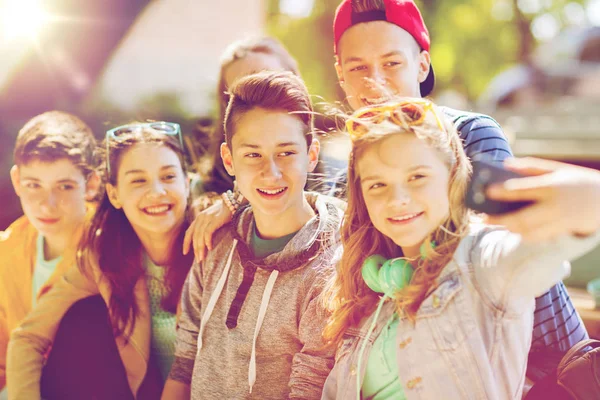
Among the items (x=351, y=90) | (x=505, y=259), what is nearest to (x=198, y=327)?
(x=351, y=90)

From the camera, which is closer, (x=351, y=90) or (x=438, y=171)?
(x=438, y=171)

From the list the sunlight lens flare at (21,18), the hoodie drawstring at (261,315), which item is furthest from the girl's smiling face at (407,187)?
the sunlight lens flare at (21,18)

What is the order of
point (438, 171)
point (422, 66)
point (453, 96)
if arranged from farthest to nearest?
1. point (453, 96)
2. point (422, 66)
3. point (438, 171)

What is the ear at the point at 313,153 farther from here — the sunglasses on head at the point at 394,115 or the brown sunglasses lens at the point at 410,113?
the brown sunglasses lens at the point at 410,113

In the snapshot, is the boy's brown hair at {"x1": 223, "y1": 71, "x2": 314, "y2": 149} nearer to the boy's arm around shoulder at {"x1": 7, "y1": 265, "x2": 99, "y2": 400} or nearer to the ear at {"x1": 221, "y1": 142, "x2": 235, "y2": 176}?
the ear at {"x1": 221, "y1": 142, "x2": 235, "y2": 176}

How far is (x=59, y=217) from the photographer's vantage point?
254 centimetres

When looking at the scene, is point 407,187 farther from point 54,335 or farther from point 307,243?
point 54,335

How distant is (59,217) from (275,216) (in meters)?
1.00

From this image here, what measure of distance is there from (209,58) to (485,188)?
8.51 metres

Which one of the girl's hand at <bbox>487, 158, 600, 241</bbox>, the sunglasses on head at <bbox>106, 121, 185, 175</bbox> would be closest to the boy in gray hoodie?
the sunglasses on head at <bbox>106, 121, 185, 175</bbox>

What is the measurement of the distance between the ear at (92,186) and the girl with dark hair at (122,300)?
0.68 ft

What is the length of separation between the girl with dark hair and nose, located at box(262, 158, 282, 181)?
0.55m

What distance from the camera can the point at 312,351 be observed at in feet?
6.18

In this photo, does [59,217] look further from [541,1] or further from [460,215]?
[541,1]
